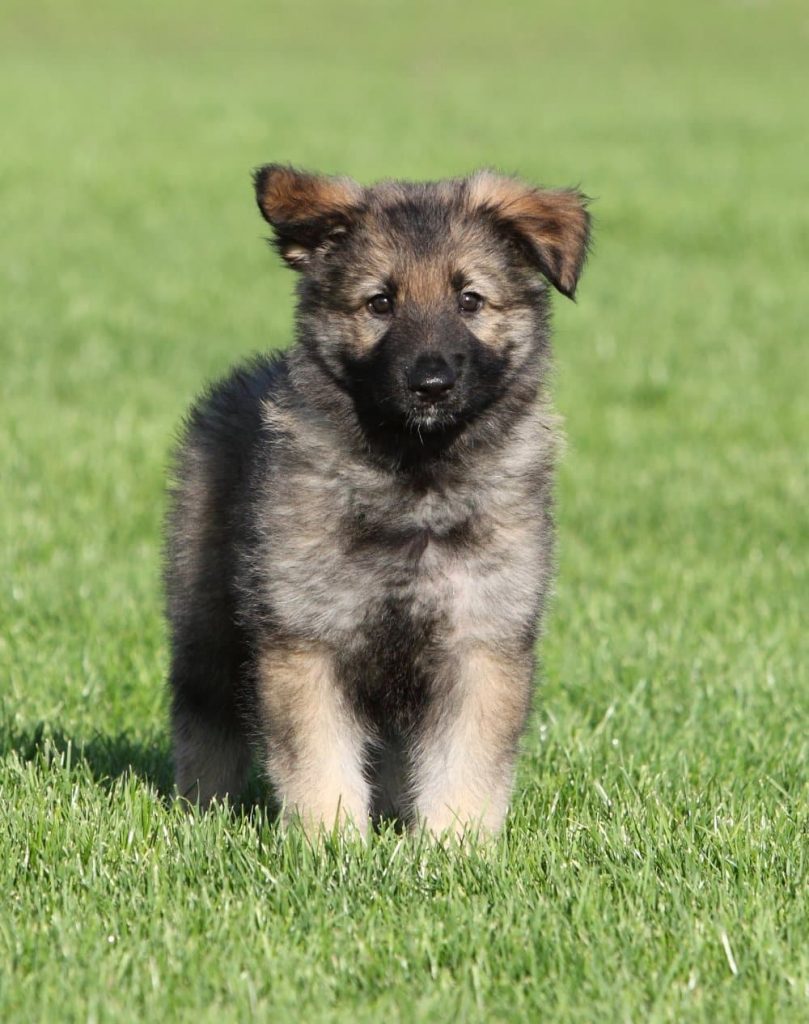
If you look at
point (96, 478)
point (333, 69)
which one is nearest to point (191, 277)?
point (96, 478)

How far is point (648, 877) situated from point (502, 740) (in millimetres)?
546

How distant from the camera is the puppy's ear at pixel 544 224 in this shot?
4.43 m

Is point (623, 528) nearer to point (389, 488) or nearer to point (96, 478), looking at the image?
point (96, 478)

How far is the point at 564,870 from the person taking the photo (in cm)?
389

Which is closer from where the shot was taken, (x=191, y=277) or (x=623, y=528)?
(x=623, y=528)

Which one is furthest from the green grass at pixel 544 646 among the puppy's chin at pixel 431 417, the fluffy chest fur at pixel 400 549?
the puppy's chin at pixel 431 417

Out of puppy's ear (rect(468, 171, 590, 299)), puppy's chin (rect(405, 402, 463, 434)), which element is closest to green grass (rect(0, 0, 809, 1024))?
puppy's chin (rect(405, 402, 463, 434))

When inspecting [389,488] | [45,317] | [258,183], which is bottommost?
[45,317]

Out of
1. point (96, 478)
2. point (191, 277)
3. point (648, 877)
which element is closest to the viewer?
point (648, 877)

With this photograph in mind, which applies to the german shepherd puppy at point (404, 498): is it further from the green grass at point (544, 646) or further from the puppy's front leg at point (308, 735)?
the green grass at point (544, 646)

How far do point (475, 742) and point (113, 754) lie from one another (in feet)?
5.24

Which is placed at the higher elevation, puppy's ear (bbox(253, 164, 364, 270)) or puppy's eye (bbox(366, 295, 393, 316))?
puppy's ear (bbox(253, 164, 364, 270))

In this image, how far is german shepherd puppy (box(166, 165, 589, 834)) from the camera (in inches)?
163

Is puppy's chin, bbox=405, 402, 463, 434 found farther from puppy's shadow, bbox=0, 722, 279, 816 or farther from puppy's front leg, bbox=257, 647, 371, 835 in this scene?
puppy's shadow, bbox=0, 722, 279, 816
